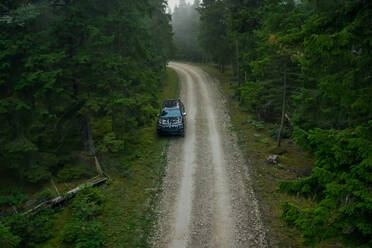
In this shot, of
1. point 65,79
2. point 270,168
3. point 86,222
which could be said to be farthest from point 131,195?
point 270,168

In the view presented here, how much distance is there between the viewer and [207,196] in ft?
50.9

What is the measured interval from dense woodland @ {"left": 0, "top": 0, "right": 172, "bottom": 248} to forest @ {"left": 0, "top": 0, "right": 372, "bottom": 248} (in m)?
0.06

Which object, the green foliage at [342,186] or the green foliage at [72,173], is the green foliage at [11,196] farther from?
the green foliage at [342,186]

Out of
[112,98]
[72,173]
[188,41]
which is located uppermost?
[188,41]

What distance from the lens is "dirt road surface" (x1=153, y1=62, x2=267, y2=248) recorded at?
1256 cm

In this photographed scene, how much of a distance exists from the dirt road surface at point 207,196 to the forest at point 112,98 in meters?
2.76

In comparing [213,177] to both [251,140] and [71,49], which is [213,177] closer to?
[251,140]

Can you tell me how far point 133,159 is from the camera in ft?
64.7

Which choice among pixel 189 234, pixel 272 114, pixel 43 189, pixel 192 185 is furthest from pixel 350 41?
pixel 272 114

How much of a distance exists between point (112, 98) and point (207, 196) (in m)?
6.81

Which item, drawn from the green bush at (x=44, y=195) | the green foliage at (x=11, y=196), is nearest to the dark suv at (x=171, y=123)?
the green bush at (x=44, y=195)

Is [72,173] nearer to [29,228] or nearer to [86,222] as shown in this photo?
[86,222]

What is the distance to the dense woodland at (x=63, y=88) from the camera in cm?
1395

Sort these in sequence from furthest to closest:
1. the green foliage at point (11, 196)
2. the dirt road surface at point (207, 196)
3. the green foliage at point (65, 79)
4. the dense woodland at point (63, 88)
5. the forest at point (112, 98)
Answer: the green foliage at point (11, 196)
the green foliage at point (65, 79)
the dense woodland at point (63, 88)
the dirt road surface at point (207, 196)
the forest at point (112, 98)
